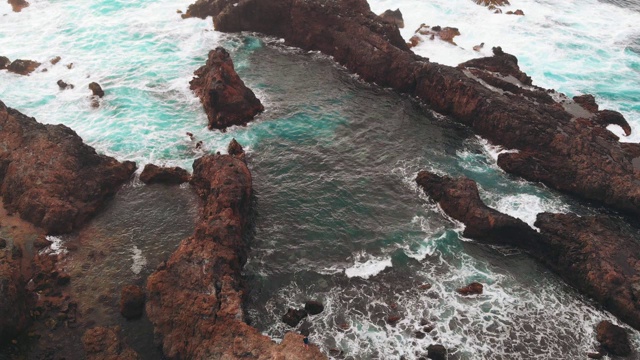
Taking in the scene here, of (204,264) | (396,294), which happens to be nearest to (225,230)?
(204,264)

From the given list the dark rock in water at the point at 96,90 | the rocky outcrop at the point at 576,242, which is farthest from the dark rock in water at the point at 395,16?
the dark rock in water at the point at 96,90

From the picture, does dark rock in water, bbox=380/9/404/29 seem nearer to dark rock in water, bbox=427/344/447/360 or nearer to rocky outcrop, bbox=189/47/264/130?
rocky outcrop, bbox=189/47/264/130

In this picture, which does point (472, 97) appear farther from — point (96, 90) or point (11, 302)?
point (11, 302)

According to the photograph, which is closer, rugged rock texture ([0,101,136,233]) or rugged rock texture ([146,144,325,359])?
rugged rock texture ([146,144,325,359])

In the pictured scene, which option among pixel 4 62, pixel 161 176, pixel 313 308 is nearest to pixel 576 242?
pixel 313 308

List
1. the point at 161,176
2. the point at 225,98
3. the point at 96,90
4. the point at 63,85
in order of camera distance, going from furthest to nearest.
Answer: the point at 63,85
the point at 96,90
the point at 225,98
the point at 161,176

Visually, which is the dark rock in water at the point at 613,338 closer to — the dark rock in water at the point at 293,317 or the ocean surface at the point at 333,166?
the ocean surface at the point at 333,166

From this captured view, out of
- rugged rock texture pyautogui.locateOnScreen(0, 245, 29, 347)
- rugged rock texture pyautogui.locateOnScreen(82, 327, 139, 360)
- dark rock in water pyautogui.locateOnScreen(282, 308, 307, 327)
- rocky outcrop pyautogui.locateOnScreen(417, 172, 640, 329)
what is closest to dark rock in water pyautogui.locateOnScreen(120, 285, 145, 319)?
rugged rock texture pyautogui.locateOnScreen(82, 327, 139, 360)
